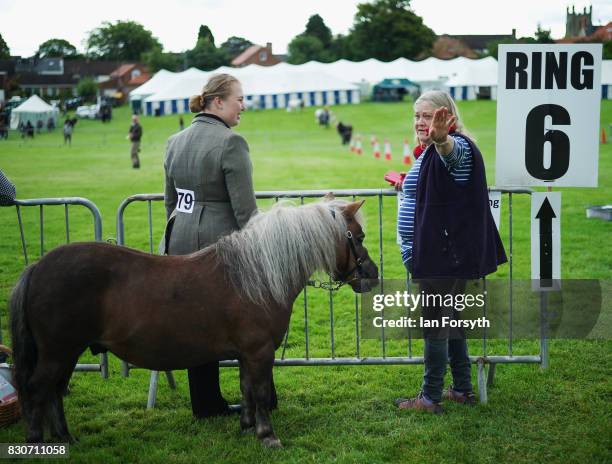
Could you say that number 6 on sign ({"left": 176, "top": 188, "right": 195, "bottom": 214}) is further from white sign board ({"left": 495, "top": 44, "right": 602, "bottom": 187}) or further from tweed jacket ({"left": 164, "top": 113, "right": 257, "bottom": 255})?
white sign board ({"left": 495, "top": 44, "right": 602, "bottom": 187})

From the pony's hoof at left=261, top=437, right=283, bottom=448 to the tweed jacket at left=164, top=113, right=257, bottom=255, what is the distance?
140 centimetres

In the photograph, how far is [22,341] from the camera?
4.21 metres

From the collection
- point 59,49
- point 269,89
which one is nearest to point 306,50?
point 59,49

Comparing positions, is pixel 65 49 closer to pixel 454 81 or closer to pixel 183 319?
pixel 454 81

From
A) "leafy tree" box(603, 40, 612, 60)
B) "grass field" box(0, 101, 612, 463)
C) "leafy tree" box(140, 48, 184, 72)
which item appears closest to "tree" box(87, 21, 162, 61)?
"leafy tree" box(140, 48, 184, 72)

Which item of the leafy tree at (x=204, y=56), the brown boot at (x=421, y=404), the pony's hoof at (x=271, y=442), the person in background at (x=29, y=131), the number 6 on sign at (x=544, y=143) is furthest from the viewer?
the leafy tree at (x=204, y=56)

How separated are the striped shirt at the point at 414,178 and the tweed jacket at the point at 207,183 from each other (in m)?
1.13

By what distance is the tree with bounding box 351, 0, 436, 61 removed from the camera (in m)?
106

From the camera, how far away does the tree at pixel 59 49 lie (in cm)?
11374

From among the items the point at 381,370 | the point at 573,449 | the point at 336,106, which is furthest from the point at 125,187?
the point at 336,106

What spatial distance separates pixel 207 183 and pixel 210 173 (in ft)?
0.28

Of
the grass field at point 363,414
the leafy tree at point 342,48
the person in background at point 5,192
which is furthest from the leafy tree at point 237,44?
the person in background at point 5,192

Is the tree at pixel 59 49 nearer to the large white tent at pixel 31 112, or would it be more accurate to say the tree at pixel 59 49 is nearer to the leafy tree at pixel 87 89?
the leafy tree at pixel 87 89

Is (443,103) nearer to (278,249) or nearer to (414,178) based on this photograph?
(414,178)
